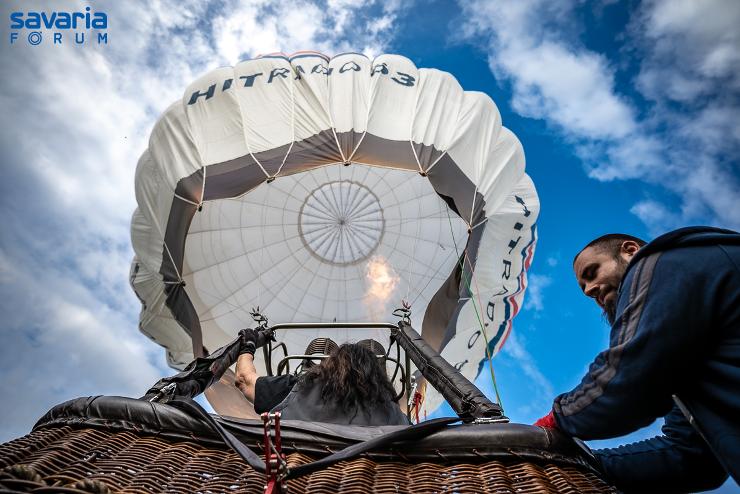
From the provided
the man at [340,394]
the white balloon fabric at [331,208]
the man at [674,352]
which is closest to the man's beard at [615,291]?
the man at [674,352]

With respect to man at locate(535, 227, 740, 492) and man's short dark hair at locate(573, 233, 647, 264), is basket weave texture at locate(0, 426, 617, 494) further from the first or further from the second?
man's short dark hair at locate(573, 233, 647, 264)

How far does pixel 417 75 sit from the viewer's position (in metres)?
5.93

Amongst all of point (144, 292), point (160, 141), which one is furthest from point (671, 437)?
point (144, 292)

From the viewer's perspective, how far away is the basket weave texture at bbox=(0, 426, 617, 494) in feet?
3.73

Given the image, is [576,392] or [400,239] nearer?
[576,392]

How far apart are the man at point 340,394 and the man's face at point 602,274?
1.11 metres

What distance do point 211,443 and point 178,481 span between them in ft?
0.51

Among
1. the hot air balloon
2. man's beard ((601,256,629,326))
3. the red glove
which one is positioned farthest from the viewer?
the hot air balloon

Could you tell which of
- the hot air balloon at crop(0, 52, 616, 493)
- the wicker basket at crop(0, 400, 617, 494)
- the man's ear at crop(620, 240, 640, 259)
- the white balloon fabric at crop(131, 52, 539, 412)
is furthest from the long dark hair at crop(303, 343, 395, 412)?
the white balloon fabric at crop(131, 52, 539, 412)

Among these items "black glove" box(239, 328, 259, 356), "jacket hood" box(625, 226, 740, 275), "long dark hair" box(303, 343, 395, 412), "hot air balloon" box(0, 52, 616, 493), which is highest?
"hot air balloon" box(0, 52, 616, 493)

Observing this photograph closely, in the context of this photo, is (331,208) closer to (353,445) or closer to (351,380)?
(351,380)

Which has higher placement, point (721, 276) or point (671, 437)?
point (721, 276)

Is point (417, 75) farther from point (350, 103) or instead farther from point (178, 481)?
point (178, 481)

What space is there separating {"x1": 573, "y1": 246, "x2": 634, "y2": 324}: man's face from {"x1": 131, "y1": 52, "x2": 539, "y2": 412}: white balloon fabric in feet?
11.4
